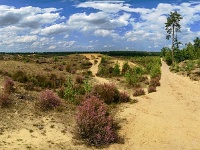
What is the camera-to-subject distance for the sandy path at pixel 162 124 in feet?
35.3

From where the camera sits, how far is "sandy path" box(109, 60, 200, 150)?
35.3 feet

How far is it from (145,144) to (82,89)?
959cm

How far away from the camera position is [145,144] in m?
10.8

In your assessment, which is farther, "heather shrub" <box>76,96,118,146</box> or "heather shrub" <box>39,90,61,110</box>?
"heather shrub" <box>39,90,61,110</box>

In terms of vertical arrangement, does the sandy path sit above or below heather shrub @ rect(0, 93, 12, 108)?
Answer: below

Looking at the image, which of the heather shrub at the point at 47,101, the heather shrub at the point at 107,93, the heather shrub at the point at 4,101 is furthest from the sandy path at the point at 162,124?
the heather shrub at the point at 4,101

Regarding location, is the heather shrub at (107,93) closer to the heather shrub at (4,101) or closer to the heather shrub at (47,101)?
the heather shrub at (47,101)

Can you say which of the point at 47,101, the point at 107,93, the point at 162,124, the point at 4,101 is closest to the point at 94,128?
the point at 162,124

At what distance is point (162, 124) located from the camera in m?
12.8

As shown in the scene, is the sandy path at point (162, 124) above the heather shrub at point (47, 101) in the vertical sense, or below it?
below

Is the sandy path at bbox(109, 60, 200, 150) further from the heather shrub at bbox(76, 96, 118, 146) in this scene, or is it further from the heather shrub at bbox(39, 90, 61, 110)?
the heather shrub at bbox(39, 90, 61, 110)

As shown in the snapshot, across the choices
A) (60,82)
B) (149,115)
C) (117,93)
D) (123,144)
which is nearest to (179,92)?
(117,93)

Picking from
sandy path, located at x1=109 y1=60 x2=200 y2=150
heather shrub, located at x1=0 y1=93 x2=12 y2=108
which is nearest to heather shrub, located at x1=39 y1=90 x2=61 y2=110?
heather shrub, located at x1=0 y1=93 x2=12 y2=108

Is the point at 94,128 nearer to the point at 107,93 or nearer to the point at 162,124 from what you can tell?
the point at 162,124
